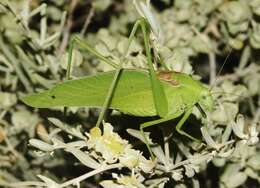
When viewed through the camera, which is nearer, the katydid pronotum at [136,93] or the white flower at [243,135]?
the white flower at [243,135]

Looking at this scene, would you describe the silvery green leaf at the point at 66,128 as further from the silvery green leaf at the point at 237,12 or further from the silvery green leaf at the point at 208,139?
the silvery green leaf at the point at 237,12

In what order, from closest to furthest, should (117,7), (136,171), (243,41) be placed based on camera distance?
(136,171), (243,41), (117,7)

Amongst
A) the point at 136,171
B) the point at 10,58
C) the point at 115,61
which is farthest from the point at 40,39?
the point at 136,171

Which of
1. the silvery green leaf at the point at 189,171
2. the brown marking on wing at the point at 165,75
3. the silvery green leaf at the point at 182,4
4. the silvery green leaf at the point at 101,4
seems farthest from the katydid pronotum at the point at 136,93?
the silvery green leaf at the point at 101,4

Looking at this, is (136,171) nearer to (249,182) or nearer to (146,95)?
(146,95)

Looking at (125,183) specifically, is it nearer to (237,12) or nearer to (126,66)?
(126,66)

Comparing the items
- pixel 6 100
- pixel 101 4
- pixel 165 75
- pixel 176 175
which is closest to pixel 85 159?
pixel 176 175

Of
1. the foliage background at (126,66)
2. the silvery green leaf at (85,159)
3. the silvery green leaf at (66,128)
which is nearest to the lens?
the silvery green leaf at (85,159)

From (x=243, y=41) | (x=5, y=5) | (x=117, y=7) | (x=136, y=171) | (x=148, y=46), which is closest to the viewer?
(x=136, y=171)
